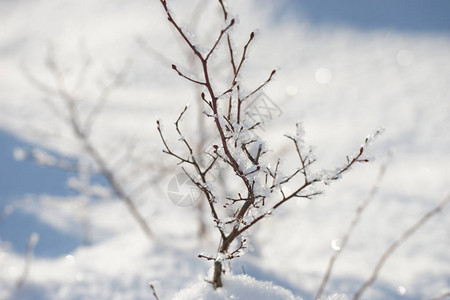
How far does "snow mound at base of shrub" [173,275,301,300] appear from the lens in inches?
60.3

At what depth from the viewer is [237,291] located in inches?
61.9

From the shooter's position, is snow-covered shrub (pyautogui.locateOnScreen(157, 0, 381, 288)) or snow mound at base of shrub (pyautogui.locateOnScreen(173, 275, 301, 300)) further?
snow mound at base of shrub (pyautogui.locateOnScreen(173, 275, 301, 300))

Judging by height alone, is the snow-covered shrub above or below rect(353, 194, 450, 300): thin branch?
above

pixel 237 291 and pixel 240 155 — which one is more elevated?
pixel 240 155

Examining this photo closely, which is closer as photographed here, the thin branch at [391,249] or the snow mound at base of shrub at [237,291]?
the thin branch at [391,249]

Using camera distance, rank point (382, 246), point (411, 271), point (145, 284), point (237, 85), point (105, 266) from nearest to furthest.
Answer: point (237, 85) → point (145, 284) → point (105, 266) → point (411, 271) → point (382, 246)

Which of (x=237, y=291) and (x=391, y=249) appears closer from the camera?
(x=391, y=249)

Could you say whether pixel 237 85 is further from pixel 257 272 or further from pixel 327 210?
pixel 327 210

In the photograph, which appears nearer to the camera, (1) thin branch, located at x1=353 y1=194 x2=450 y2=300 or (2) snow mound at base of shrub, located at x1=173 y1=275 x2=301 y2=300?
(1) thin branch, located at x1=353 y1=194 x2=450 y2=300

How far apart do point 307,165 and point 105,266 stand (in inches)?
108

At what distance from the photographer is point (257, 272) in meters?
2.81

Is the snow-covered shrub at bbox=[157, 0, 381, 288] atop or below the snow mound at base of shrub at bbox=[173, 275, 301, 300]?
atop

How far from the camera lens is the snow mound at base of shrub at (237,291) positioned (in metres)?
1.53

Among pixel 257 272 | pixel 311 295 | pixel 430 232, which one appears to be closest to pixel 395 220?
pixel 430 232
